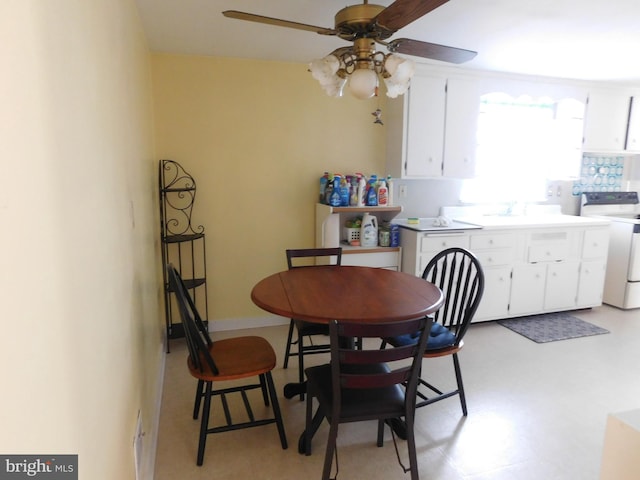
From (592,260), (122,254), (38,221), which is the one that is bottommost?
(592,260)

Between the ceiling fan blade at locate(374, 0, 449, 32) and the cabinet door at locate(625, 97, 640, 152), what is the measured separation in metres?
4.06

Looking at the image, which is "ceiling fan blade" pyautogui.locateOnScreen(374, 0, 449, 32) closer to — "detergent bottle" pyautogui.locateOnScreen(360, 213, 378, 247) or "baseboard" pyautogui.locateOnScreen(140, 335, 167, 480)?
"detergent bottle" pyautogui.locateOnScreen(360, 213, 378, 247)

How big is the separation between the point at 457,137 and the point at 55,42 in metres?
3.53

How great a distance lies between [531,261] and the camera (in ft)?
12.8

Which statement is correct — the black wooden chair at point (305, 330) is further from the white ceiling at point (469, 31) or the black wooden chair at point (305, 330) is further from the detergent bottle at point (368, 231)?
the white ceiling at point (469, 31)

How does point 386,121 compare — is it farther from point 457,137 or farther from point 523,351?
point 523,351

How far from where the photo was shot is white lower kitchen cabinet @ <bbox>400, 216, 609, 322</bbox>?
12.0 ft

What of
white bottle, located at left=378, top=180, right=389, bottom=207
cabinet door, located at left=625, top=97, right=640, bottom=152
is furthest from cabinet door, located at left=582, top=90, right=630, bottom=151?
white bottle, located at left=378, top=180, right=389, bottom=207

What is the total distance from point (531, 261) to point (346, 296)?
2.61 meters

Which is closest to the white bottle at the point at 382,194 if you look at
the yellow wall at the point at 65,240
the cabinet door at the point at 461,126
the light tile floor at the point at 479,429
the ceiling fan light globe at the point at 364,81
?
the cabinet door at the point at 461,126

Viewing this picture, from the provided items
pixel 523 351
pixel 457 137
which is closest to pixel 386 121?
pixel 457 137

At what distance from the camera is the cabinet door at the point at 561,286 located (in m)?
4.02

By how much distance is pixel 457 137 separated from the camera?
3.80 m

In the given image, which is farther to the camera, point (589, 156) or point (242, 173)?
point (589, 156)
